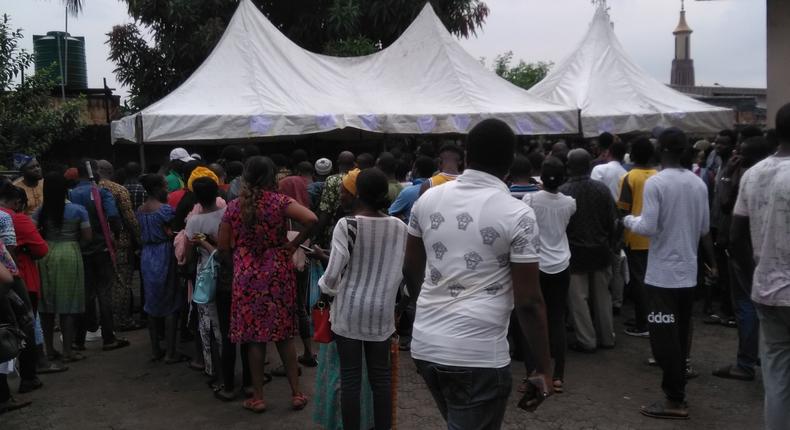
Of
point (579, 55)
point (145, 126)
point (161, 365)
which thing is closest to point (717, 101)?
point (579, 55)

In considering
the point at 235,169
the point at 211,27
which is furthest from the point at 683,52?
the point at 235,169

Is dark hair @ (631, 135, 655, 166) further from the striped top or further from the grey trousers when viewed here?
the striped top

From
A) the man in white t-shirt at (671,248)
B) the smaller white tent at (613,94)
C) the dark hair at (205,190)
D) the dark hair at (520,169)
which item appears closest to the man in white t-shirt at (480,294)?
the man in white t-shirt at (671,248)

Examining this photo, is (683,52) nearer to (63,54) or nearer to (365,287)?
(63,54)

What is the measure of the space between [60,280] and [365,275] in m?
3.76

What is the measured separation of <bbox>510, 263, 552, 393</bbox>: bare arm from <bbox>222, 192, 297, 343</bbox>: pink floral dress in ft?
8.08

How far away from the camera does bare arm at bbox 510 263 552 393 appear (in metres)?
2.70

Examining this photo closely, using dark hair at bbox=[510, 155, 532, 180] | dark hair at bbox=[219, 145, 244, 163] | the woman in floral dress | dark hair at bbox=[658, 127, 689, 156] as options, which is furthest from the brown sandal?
dark hair at bbox=[219, 145, 244, 163]

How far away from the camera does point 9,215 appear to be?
5.21 m

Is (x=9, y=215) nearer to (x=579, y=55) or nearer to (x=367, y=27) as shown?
(x=579, y=55)

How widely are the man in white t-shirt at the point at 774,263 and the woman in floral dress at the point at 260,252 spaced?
2801 mm

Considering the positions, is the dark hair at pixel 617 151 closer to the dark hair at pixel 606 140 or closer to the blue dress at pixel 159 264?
the dark hair at pixel 606 140

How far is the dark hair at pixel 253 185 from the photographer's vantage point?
15.4ft

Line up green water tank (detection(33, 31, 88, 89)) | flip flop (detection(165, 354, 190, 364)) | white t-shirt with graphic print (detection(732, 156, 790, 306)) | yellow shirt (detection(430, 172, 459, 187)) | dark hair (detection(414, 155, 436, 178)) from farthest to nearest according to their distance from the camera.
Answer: green water tank (detection(33, 31, 88, 89)) → dark hair (detection(414, 155, 436, 178)) → flip flop (detection(165, 354, 190, 364)) → yellow shirt (detection(430, 172, 459, 187)) → white t-shirt with graphic print (detection(732, 156, 790, 306))
